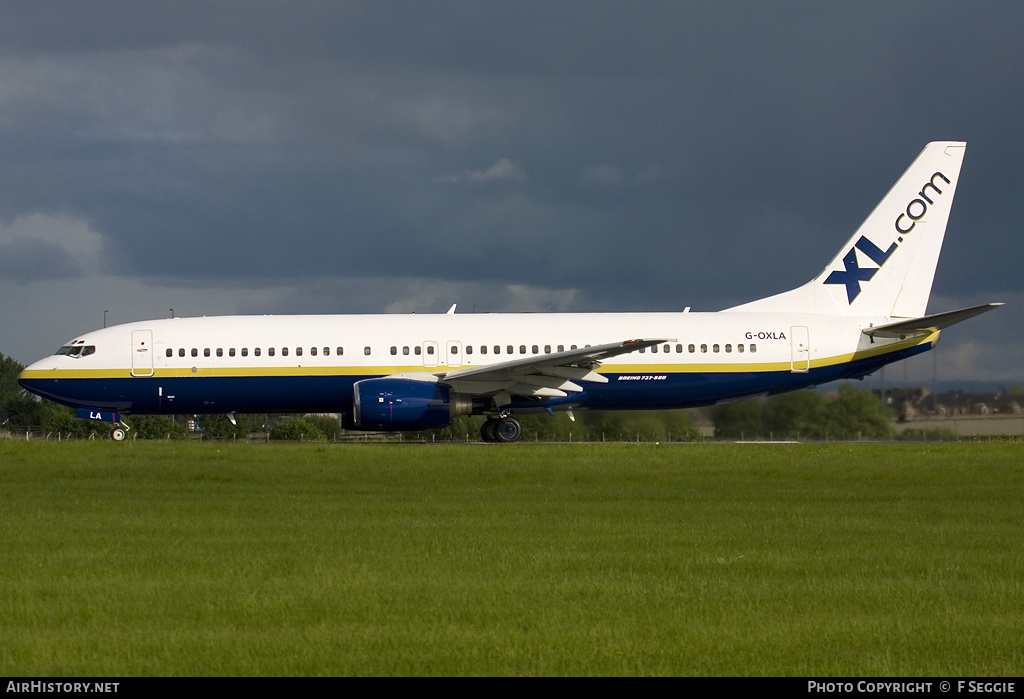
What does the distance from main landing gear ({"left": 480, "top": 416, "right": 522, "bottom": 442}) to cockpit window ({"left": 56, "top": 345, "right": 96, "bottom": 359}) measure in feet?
33.7

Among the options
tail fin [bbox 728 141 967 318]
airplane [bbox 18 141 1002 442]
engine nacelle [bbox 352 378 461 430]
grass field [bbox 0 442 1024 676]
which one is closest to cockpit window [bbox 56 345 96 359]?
airplane [bbox 18 141 1002 442]

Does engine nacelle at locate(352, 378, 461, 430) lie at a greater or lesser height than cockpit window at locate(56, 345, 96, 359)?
lesser

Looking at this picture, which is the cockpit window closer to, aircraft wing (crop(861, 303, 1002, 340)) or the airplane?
the airplane

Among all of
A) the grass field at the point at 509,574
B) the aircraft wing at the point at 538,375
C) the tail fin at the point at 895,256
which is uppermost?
the tail fin at the point at 895,256

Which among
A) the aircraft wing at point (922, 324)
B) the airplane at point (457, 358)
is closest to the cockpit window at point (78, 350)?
the airplane at point (457, 358)

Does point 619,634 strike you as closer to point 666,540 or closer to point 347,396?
point 666,540

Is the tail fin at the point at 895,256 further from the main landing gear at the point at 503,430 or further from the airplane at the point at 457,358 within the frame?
the main landing gear at the point at 503,430

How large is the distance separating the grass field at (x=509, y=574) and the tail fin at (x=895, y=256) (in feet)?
39.3

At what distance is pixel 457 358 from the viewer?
29641mm

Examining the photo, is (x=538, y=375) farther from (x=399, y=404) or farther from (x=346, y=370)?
(x=346, y=370)

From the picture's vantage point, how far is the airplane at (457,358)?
29.5 metres

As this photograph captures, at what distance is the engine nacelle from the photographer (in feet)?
88.8

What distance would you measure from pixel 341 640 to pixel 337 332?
21.9 m

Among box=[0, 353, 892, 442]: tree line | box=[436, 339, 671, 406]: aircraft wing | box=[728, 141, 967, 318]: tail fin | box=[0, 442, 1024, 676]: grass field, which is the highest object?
box=[728, 141, 967, 318]: tail fin
